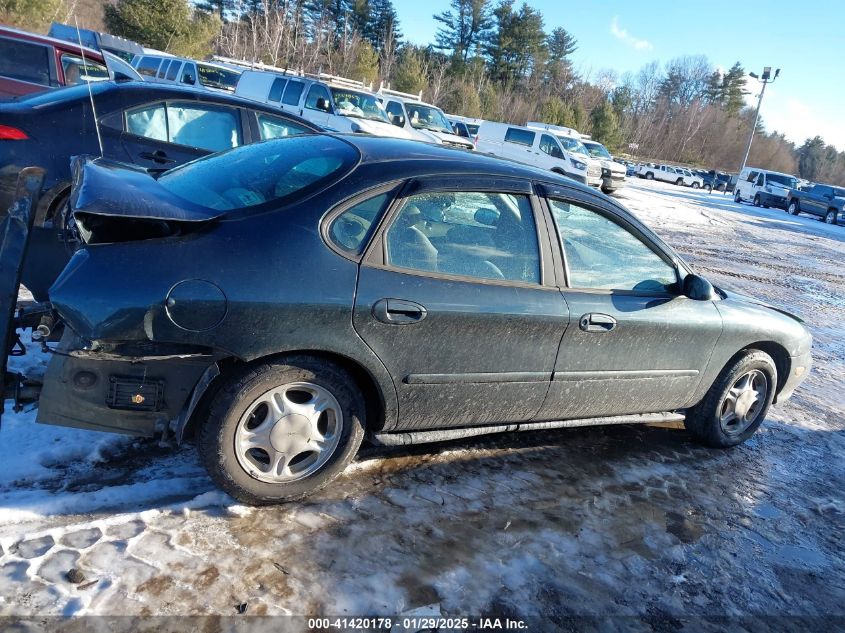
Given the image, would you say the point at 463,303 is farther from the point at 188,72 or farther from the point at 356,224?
the point at 188,72

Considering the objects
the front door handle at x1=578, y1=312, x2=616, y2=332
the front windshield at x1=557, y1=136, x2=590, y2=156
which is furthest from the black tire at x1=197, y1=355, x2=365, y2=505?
the front windshield at x1=557, y1=136, x2=590, y2=156

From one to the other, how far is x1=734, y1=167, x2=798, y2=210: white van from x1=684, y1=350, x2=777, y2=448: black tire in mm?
34632

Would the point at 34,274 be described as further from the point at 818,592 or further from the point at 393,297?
the point at 818,592

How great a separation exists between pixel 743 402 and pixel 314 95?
1392 cm

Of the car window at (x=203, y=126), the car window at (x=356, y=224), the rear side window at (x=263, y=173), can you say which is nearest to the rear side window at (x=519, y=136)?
the car window at (x=203, y=126)

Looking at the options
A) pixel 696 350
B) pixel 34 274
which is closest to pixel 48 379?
pixel 34 274

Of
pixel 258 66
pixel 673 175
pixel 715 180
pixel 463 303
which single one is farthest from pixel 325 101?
pixel 715 180

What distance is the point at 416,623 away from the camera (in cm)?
236

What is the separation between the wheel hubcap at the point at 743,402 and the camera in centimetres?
428

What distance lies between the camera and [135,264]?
2508 millimetres

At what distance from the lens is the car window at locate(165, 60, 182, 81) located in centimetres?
1831

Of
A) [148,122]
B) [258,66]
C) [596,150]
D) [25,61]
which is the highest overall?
[258,66]

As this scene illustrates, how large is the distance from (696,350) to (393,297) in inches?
82.4

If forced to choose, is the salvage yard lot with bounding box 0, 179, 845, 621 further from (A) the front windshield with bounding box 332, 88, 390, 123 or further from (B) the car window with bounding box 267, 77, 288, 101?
(B) the car window with bounding box 267, 77, 288, 101
